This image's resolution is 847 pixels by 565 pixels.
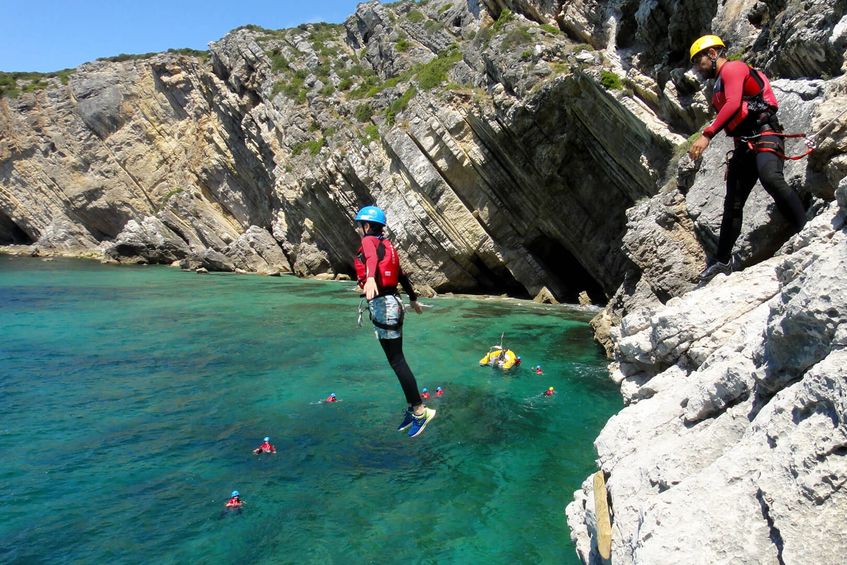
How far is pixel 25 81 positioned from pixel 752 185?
82.2 metres

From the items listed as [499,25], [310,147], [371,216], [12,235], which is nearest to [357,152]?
[310,147]

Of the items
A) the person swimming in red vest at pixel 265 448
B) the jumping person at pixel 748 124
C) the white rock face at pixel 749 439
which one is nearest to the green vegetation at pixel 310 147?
the person swimming in red vest at pixel 265 448

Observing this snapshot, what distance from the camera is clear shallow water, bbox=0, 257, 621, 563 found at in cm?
861

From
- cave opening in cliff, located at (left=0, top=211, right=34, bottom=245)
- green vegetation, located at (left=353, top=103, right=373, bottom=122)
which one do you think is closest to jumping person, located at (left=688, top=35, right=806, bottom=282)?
green vegetation, located at (left=353, top=103, right=373, bottom=122)

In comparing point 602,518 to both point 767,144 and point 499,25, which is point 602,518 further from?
point 499,25

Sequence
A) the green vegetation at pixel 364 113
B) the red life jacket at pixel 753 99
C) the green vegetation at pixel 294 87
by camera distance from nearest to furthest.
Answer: the red life jacket at pixel 753 99 → the green vegetation at pixel 364 113 → the green vegetation at pixel 294 87

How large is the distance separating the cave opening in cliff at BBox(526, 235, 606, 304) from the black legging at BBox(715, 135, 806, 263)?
24408mm

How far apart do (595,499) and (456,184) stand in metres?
28.0

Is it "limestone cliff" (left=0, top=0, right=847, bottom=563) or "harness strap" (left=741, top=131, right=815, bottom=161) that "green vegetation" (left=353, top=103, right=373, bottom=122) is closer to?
"limestone cliff" (left=0, top=0, right=847, bottom=563)

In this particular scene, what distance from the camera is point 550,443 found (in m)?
12.0

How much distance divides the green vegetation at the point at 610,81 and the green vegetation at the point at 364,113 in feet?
68.5

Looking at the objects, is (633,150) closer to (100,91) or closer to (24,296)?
(24,296)

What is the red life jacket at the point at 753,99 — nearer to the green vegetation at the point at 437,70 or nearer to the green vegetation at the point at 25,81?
the green vegetation at the point at 437,70

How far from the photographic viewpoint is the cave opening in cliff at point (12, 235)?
67625mm
